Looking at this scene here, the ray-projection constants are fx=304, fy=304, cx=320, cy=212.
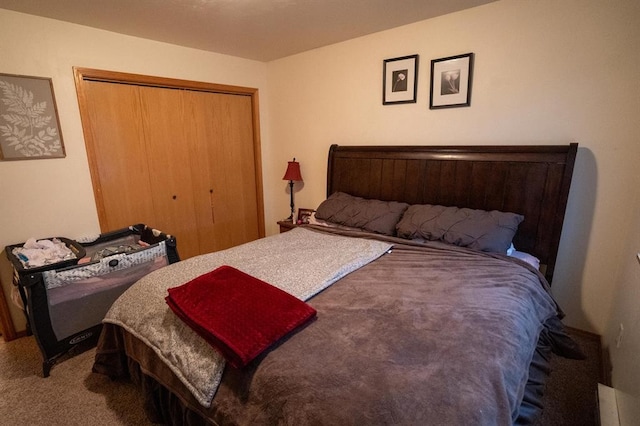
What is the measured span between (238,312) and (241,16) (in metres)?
2.10

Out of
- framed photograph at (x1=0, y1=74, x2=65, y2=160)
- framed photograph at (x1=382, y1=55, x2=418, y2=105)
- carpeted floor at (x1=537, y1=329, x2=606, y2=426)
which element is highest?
framed photograph at (x1=382, y1=55, x2=418, y2=105)

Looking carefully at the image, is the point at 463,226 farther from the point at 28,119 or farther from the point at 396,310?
the point at 28,119

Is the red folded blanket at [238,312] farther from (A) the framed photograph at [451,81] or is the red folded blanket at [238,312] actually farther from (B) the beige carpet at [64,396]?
(A) the framed photograph at [451,81]

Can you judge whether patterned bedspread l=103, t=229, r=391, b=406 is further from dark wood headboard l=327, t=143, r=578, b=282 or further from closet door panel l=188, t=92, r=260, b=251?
closet door panel l=188, t=92, r=260, b=251

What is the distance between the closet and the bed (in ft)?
4.16

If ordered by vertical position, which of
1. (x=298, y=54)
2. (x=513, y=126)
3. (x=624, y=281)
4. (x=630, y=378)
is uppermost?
(x=298, y=54)

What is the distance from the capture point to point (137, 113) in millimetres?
2678

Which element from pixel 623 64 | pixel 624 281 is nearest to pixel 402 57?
pixel 623 64

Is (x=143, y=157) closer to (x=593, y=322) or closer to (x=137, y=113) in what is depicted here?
(x=137, y=113)

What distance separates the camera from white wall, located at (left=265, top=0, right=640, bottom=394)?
1803 mm

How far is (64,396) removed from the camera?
173 centimetres

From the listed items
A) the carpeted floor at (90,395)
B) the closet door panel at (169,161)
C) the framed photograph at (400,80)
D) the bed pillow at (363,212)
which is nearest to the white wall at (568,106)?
the framed photograph at (400,80)

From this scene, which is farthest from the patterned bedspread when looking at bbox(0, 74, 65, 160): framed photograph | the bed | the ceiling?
the ceiling

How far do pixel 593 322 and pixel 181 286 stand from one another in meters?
2.67
